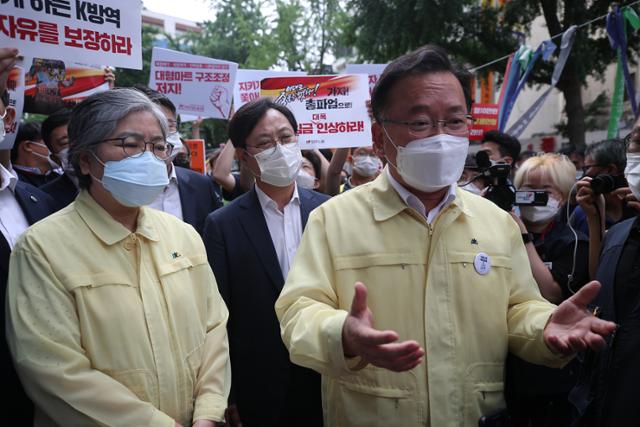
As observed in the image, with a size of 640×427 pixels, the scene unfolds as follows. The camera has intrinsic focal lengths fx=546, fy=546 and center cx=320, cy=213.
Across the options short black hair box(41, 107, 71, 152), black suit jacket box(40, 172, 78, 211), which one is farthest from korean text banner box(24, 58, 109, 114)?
black suit jacket box(40, 172, 78, 211)

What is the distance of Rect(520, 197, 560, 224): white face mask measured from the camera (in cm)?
339

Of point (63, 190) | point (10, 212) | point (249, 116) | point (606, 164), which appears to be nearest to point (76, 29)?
point (63, 190)

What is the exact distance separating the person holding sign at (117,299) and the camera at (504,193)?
1.67 metres

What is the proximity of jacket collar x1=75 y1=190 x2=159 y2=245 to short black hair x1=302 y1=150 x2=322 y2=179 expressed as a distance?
3095 millimetres

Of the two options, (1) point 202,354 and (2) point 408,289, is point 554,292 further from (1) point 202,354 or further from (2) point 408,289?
(1) point 202,354

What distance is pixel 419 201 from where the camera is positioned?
206cm

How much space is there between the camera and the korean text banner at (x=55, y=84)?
4.29 metres

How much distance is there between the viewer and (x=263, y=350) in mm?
2848

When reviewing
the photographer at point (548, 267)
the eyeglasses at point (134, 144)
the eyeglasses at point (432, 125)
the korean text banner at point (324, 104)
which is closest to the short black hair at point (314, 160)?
the korean text banner at point (324, 104)

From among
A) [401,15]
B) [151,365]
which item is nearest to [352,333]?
[151,365]

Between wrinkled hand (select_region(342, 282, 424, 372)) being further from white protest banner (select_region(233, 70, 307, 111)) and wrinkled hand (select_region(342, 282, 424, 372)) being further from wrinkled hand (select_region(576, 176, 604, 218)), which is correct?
white protest banner (select_region(233, 70, 307, 111))

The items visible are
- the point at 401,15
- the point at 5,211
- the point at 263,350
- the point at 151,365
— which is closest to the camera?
the point at 151,365

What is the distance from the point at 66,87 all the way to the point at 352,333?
14.8 feet

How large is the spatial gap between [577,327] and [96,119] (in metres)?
1.99
